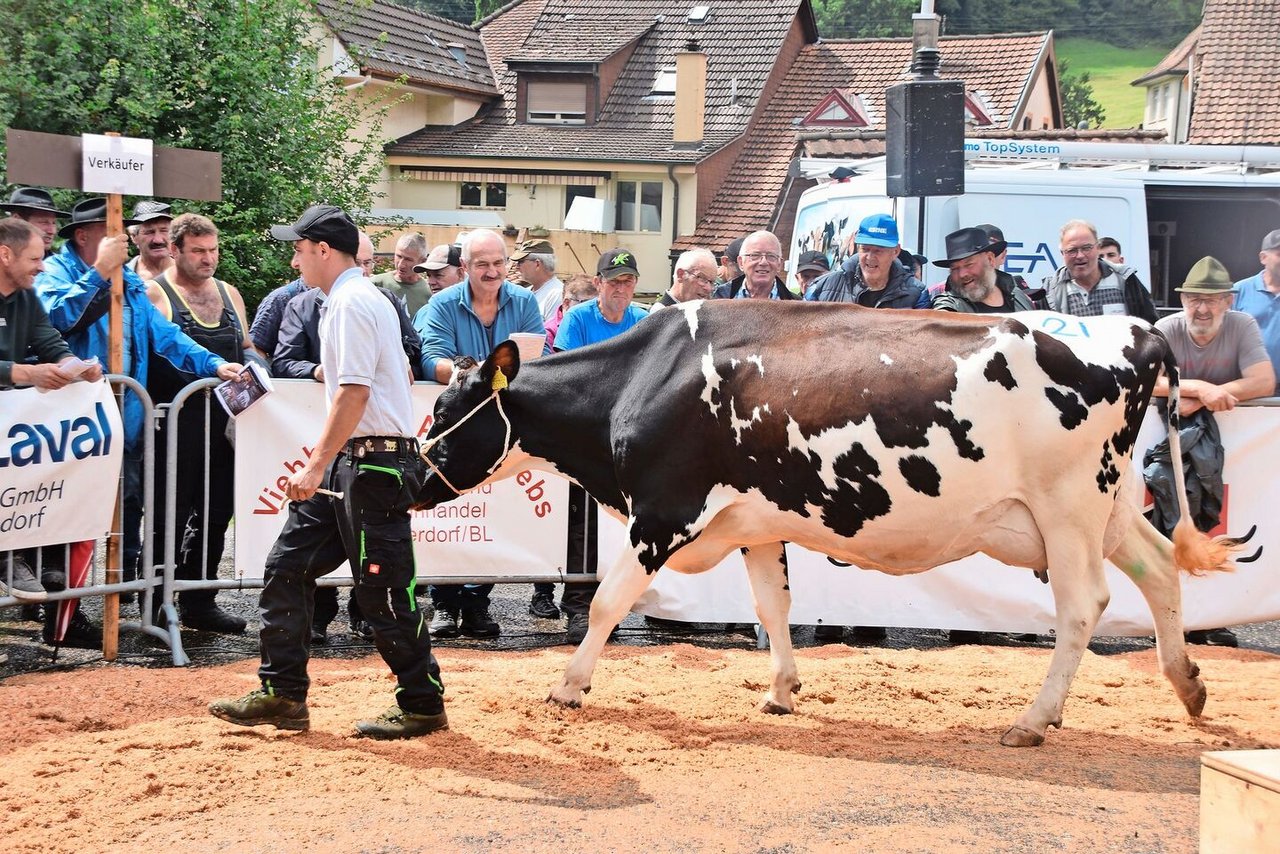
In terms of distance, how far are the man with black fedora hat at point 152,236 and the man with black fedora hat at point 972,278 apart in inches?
195

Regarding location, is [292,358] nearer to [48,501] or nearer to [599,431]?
[48,501]

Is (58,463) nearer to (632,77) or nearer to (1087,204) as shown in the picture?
(1087,204)

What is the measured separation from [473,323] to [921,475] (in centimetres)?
352

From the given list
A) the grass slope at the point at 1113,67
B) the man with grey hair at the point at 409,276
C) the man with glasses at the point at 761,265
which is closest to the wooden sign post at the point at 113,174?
the man with glasses at the point at 761,265

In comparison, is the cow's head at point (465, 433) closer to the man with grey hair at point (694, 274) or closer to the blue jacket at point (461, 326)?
the blue jacket at point (461, 326)

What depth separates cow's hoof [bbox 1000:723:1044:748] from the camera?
617cm

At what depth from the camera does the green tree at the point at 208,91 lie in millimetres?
15984

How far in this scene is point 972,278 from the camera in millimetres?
8664

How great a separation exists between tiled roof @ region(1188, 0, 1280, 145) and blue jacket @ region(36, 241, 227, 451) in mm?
28719

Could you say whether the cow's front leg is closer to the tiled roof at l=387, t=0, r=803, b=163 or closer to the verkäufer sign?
the verkäufer sign

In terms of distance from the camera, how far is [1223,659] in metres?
8.30

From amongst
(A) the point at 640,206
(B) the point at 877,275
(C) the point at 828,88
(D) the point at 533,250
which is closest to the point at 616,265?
(B) the point at 877,275

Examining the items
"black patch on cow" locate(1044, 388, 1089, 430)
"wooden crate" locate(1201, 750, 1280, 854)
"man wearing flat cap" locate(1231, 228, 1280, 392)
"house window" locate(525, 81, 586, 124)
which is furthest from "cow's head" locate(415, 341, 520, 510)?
"house window" locate(525, 81, 586, 124)

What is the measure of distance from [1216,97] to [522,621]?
30261mm
